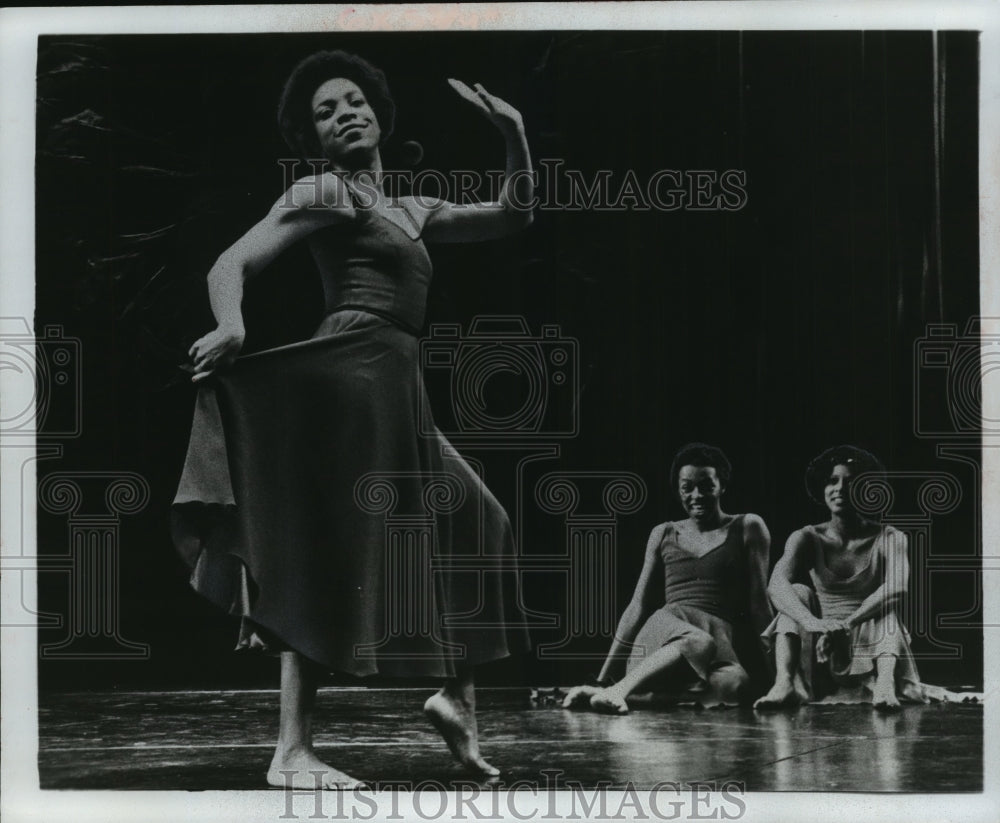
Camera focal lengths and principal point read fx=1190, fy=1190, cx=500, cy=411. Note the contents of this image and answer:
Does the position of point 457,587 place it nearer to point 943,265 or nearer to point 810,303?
point 810,303

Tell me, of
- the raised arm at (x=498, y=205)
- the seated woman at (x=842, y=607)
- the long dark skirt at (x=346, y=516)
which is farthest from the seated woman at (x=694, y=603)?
the raised arm at (x=498, y=205)

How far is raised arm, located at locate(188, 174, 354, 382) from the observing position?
4148 mm

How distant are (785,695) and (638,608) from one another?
0.60 m

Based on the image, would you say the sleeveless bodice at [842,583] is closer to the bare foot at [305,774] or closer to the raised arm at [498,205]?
the raised arm at [498,205]

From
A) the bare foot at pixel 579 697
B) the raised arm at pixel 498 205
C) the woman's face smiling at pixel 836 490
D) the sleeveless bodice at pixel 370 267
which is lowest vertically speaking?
the bare foot at pixel 579 697

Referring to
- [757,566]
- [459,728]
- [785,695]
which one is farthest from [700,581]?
[459,728]

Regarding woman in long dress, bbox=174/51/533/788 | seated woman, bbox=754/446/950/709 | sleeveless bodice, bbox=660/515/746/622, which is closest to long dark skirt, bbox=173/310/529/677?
woman in long dress, bbox=174/51/533/788

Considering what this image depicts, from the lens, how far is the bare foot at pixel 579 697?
4.22 meters

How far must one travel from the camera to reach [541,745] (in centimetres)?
415

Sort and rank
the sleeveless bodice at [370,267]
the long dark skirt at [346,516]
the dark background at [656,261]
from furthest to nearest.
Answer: the dark background at [656,261] → the sleeveless bodice at [370,267] → the long dark skirt at [346,516]

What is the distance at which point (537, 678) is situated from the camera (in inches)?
166

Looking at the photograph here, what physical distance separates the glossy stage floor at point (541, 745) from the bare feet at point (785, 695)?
3 centimetres

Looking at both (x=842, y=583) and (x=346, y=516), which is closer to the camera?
(x=346, y=516)

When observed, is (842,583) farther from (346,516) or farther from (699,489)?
(346,516)
